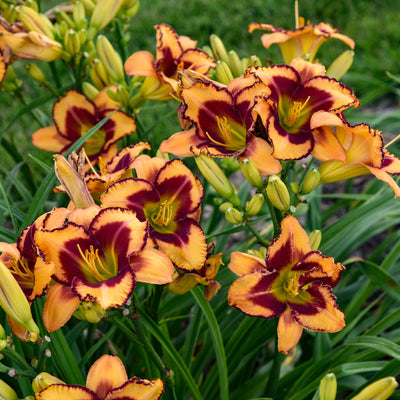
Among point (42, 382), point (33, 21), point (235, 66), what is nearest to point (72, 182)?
point (42, 382)

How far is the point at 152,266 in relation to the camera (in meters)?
0.98

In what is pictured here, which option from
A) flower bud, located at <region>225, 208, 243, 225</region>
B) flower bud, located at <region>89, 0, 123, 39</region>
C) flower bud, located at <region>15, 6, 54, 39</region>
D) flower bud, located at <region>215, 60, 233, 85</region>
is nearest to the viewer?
flower bud, located at <region>225, 208, 243, 225</region>

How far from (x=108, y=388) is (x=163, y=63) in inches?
35.0

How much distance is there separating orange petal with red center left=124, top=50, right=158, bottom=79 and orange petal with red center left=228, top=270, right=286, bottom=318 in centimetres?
66

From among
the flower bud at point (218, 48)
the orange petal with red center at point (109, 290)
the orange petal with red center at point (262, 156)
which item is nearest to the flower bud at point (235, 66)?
the flower bud at point (218, 48)

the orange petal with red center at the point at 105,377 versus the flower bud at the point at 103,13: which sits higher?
the flower bud at the point at 103,13

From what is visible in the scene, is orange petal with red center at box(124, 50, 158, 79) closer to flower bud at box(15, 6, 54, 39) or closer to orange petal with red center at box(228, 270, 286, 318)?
flower bud at box(15, 6, 54, 39)

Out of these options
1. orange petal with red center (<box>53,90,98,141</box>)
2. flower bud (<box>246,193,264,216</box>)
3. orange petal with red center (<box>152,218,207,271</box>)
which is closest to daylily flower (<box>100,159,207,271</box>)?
orange petal with red center (<box>152,218,207,271</box>)

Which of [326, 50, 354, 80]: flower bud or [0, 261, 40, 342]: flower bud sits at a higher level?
[326, 50, 354, 80]: flower bud

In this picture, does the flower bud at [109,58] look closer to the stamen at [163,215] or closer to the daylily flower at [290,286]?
the stamen at [163,215]

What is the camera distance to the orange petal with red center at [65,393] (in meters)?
0.87

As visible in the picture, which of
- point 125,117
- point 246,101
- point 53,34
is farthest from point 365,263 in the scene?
point 53,34

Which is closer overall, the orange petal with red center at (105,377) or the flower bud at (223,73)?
the orange petal with red center at (105,377)

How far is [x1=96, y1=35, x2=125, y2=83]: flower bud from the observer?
1.53 meters
